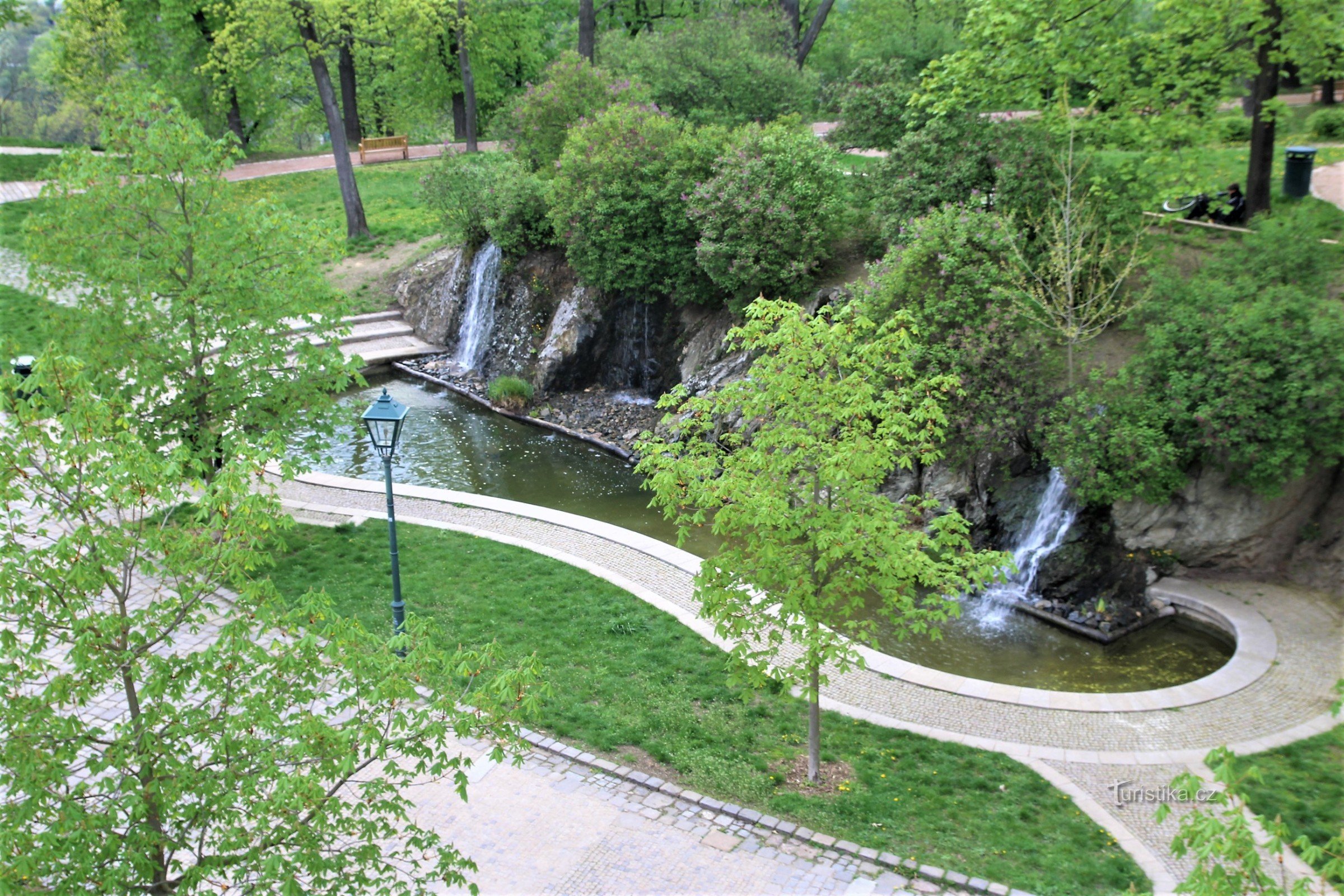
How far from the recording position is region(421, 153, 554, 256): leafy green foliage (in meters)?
24.2

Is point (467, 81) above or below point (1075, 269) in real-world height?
above

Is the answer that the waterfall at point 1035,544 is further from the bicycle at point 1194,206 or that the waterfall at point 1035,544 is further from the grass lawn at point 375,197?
the grass lawn at point 375,197

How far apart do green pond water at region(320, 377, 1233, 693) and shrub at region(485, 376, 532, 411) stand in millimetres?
408

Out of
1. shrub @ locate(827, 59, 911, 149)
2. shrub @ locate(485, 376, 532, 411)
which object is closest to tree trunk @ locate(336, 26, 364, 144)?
shrub @ locate(485, 376, 532, 411)

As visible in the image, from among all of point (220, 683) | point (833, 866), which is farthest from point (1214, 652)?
point (220, 683)

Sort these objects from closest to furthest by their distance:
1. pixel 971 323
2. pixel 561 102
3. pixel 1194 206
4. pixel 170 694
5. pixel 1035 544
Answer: pixel 170 694, pixel 1035 544, pixel 971 323, pixel 1194 206, pixel 561 102

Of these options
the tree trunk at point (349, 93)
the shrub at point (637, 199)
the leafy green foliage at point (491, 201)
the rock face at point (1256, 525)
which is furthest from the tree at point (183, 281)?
the tree trunk at point (349, 93)

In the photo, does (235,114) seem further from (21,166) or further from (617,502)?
(617,502)

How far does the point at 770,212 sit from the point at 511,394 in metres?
7.48

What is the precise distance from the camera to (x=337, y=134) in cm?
2761

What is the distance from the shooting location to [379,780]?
19.7 feet

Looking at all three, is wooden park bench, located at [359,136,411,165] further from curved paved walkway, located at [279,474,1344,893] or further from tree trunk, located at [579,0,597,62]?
curved paved walkway, located at [279,474,1344,893]

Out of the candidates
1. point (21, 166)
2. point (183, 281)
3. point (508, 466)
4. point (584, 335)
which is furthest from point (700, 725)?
point (21, 166)

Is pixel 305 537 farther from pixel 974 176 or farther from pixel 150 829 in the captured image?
pixel 974 176
